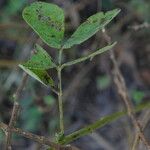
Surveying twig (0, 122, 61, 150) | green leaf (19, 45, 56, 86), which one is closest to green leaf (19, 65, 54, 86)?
green leaf (19, 45, 56, 86)

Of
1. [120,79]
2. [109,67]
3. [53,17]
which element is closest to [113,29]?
[109,67]

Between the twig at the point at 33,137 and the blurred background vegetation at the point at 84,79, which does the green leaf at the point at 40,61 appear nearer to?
the twig at the point at 33,137

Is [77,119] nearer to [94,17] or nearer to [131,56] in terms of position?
[131,56]

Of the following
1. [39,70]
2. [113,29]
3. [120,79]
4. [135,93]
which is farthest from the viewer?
[113,29]

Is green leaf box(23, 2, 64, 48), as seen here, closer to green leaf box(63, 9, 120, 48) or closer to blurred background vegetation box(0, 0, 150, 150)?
green leaf box(63, 9, 120, 48)

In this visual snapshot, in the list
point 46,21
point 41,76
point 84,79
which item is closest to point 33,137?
point 41,76

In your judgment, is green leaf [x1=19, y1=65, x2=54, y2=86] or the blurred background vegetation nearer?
green leaf [x1=19, y1=65, x2=54, y2=86]

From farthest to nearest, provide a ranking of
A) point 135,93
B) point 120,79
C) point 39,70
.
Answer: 1. point 135,93
2. point 120,79
3. point 39,70
